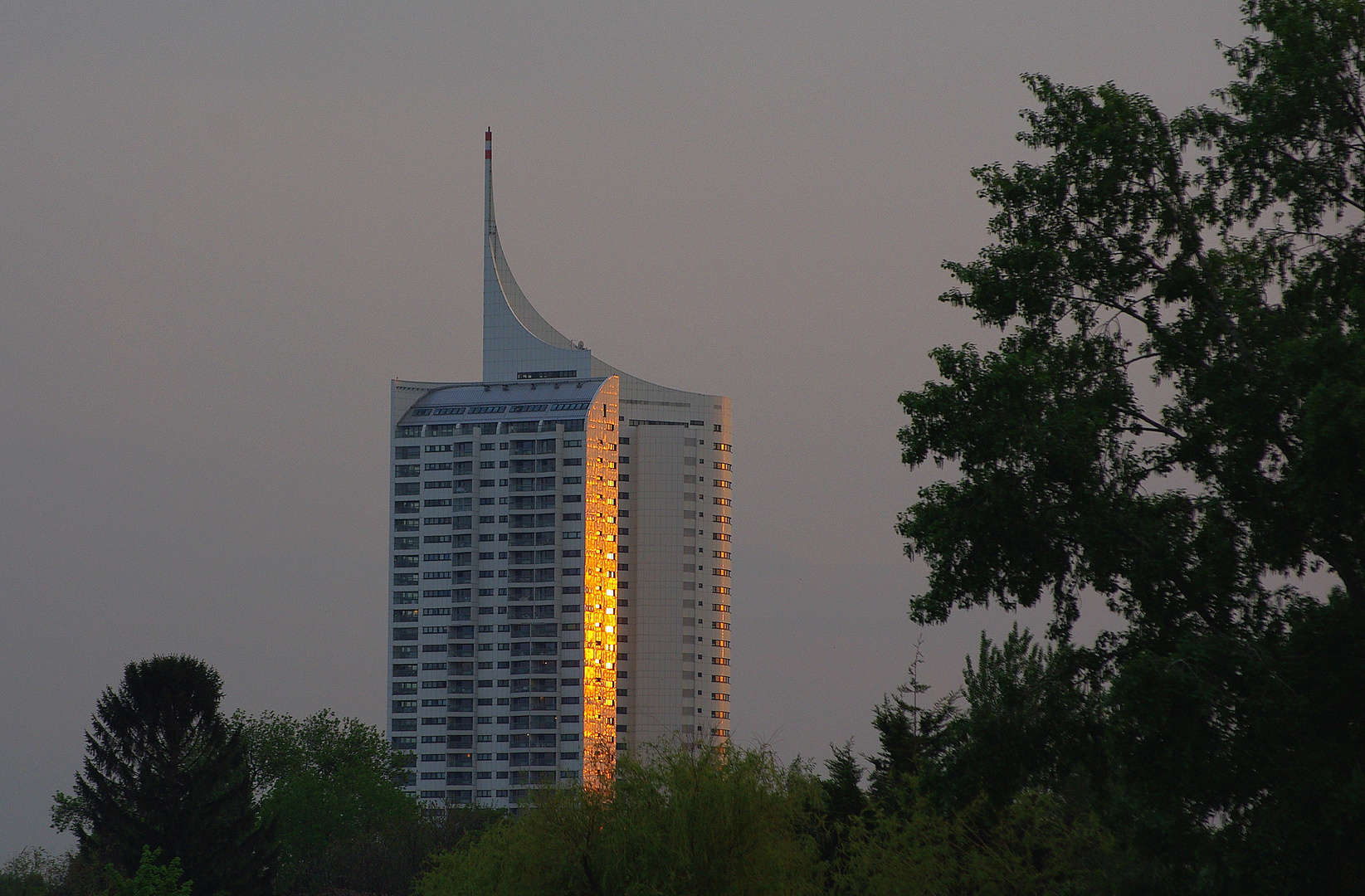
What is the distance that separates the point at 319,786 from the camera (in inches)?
5340

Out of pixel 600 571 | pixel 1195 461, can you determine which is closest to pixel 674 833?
pixel 1195 461

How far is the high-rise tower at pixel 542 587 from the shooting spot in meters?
188

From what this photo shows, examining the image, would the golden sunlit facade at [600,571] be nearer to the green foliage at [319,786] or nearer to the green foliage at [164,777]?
the green foliage at [319,786]

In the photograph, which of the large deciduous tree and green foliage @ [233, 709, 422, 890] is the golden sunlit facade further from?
the large deciduous tree

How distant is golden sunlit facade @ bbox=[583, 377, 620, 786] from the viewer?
187375 millimetres

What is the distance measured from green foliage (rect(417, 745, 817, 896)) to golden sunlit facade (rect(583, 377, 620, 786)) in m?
144

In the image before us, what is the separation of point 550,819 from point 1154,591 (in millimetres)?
19463

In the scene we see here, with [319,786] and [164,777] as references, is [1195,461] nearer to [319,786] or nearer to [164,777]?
[164,777]

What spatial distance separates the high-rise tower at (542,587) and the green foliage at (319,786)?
31264 millimetres

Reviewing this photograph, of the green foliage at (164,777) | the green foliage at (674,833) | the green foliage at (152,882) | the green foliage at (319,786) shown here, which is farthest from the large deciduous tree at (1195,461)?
the green foliage at (319,786)

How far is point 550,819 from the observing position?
42.2m

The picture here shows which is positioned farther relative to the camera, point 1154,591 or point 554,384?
point 554,384

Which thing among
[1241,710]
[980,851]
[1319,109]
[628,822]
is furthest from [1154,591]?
[980,851]

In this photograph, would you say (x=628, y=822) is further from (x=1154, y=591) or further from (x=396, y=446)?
(x=396, y=446)
